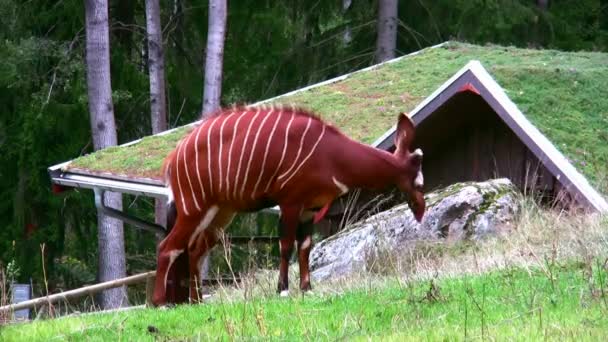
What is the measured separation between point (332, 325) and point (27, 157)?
66.5 feet

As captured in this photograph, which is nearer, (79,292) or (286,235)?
(286,235)

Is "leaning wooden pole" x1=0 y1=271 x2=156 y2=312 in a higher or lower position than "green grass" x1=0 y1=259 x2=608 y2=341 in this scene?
lower

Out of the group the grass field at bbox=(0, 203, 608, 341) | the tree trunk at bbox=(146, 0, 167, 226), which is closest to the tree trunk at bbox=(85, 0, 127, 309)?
the tree trunk at bbox=(146, 0, 167, 226)

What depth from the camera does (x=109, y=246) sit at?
24078 millimetres

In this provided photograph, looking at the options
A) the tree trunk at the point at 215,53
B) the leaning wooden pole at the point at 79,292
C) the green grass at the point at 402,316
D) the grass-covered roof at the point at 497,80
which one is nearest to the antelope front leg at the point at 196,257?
the green grass at the point at 402,316

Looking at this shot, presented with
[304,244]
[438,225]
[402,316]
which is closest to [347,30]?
[438,225]

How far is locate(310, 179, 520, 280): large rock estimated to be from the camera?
1302cm

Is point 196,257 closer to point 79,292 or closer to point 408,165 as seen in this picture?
point 408,165

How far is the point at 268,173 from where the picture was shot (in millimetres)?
10398

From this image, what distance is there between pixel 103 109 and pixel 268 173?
13676 millimetres

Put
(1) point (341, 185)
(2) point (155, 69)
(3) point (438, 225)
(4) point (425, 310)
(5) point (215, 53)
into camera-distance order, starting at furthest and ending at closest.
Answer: (2) point (155, 69) → (5) point (215, 53) → (3) point (438, 225) → (1) point (341, 185) → (4) point (425, 310)

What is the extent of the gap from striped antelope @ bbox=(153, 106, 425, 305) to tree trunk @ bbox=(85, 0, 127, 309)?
1206cm

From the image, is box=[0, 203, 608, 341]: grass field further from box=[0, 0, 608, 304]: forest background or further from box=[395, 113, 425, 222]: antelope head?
box=[0, 0, 608, 304]: forest background

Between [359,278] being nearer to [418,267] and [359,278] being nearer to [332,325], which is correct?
[418,267]
